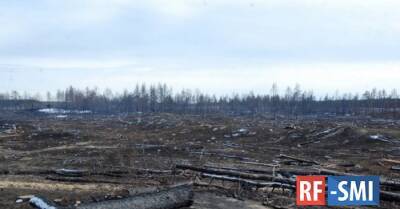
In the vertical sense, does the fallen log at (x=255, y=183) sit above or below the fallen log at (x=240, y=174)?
below

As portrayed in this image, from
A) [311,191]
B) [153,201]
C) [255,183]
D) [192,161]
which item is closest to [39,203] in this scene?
[153,201]

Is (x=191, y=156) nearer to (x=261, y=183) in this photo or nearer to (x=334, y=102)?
(x=261, y=183)

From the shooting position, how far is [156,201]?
1142 cm

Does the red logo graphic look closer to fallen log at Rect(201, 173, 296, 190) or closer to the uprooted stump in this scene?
fallen log at Rect(201, 173, 296, 190)

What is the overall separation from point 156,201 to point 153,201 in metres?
0.10

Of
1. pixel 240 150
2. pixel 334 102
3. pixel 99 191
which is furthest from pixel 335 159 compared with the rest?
pixel 334 102

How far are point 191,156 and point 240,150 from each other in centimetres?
447

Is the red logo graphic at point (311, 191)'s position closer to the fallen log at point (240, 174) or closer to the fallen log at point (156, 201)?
the fallen log at point (240, 174)

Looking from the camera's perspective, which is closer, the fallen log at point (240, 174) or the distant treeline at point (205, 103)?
the fallen log at point (240, 174)

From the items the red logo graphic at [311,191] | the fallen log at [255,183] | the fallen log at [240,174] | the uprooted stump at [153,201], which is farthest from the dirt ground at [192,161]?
the uprooted stump at [153,201]

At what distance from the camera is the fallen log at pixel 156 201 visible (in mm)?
10633

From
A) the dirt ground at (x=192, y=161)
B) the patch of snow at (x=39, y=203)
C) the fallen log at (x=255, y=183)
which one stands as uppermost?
the patch of snow at (x=39, y=203)

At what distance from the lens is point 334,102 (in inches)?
4843

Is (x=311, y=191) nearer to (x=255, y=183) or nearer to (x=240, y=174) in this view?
(x=255, y=183)
